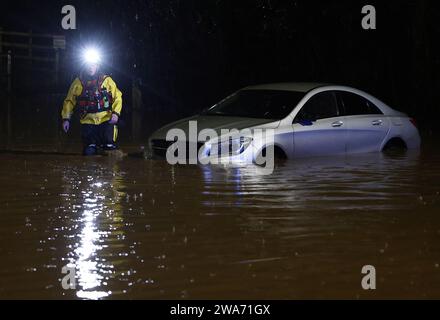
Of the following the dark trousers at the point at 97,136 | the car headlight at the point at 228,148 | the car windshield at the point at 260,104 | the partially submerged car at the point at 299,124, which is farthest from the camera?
the dark trousers at the point at 97,136

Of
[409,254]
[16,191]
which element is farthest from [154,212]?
[409,254]

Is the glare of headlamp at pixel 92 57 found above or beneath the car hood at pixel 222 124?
above

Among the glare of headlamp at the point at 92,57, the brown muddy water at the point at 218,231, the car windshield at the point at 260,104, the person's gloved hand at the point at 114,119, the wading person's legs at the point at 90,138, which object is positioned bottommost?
the brown muddy water at the point at 218,231

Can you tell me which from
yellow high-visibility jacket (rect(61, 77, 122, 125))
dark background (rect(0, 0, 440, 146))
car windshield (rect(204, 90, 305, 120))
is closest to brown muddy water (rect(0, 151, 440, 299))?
car windshield (rect(204, 90, 305, 120))

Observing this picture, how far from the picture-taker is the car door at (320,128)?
1631cm

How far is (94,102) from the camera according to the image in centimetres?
→ 1702

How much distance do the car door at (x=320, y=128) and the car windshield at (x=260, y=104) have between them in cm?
21

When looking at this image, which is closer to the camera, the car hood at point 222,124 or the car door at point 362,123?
the car hood at point 222,124

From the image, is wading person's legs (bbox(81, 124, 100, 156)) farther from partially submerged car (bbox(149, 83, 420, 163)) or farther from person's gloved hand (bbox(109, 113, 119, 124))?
partially submerged car (bbox(149, 83, 420, 163))

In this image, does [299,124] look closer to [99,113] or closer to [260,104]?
[260,104]

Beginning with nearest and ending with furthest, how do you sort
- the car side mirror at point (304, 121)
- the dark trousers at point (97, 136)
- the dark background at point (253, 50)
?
the car side mirror at point (304, 121) → the dark trousers at point (97, 136) → the dark background at point (253, 50)

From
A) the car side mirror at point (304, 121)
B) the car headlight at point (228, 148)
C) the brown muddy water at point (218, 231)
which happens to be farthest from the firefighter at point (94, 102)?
the car side mirror at point (304, 121)

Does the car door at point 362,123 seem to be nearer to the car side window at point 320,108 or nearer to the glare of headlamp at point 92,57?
the car side window at point 320,108

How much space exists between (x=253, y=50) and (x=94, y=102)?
17838mm
